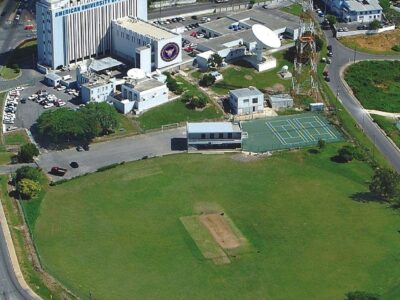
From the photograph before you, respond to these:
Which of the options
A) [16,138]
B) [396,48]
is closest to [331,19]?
[396,48]

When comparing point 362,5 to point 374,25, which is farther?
point 362,5

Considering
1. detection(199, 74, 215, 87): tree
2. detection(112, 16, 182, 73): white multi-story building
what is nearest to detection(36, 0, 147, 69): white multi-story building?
detection(112, 16, 182, 73): white multi-story building

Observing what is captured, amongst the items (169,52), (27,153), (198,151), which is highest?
(169,52)

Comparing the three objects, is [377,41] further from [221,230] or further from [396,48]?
[221,230]

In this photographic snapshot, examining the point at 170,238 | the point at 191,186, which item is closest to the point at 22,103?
the point at 191,186

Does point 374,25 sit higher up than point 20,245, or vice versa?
point 374,25
